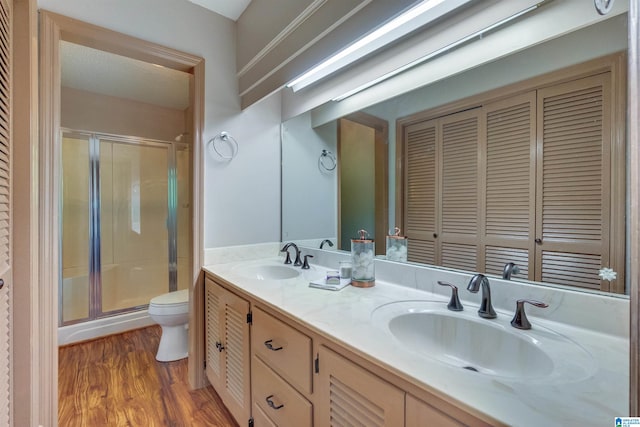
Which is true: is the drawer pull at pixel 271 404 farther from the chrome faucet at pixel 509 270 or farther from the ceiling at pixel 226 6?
the ceiling at pixel 226 6

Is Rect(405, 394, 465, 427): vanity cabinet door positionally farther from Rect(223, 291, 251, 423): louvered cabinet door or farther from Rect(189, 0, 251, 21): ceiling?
Rect(189, 0, 251, 21): ceiling

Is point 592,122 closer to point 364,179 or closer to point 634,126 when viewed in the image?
point 634,126

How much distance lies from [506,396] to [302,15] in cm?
152

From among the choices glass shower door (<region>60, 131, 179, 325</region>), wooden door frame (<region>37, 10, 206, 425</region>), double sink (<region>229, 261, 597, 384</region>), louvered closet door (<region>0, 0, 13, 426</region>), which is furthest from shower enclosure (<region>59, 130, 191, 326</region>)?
double sink (<region>229, 261, 597, 384</region>)

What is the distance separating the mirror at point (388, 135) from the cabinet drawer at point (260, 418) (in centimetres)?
94

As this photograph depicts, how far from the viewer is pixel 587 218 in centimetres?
89

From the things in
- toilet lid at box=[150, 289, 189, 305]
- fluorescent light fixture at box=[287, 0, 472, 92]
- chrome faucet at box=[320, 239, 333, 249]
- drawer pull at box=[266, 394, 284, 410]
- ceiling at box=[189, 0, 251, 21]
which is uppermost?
ceiling at box=[189, 0, 251, 21]

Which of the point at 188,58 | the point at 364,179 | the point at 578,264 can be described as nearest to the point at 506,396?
the point at 578,264

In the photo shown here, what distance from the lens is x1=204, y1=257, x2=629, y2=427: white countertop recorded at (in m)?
0.50

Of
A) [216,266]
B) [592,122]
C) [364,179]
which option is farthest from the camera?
[216,266]

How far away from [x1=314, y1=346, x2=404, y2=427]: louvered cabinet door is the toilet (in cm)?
163

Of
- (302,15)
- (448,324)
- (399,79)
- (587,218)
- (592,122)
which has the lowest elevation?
(448,324)

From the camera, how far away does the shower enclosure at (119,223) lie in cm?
269

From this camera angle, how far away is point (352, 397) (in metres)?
0.76
